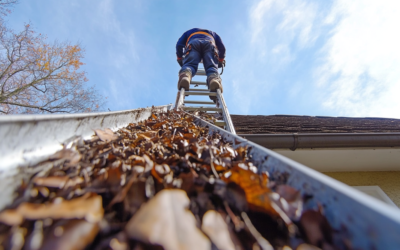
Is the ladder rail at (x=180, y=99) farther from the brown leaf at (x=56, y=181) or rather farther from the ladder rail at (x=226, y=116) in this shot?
the brown leaf at (x=56, y=181)

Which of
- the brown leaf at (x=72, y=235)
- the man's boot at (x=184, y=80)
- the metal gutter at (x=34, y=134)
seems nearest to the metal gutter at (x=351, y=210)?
the brown leaf at (x=72, y=235)

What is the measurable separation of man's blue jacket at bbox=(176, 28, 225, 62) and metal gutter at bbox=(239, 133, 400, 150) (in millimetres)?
4002

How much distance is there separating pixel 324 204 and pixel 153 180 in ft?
1.50

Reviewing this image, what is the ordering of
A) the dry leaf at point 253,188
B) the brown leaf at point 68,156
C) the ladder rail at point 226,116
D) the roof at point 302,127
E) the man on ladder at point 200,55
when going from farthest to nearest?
the man on ladder at point 200,55 < the roof at point 302,127 < the ladder rail at point 226,116 < the brown leaf at point 68,156 < the dry leaf at point 253,188

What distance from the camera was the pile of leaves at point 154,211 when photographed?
0.37m

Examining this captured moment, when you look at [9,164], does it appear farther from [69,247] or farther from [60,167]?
[69,247]

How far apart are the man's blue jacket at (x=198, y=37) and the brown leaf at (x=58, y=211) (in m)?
5.26

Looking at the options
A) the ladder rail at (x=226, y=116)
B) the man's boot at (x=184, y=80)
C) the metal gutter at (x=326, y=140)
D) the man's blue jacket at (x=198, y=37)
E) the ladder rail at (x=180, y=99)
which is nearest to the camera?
the metal gutter at (x=326, y=140)

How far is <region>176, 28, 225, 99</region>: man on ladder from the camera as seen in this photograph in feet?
12.0

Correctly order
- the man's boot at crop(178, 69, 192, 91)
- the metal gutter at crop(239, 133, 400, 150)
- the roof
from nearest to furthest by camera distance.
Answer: the metal gutter at crop(239, 133, 400, 150), the roof, the man's boot at crop(178, 69, 192, 91)

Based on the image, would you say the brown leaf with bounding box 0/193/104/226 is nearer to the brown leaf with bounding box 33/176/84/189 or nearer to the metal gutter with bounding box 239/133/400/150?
the brown leaf with bounding box 33/176/84/189

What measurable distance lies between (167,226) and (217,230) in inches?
4.5

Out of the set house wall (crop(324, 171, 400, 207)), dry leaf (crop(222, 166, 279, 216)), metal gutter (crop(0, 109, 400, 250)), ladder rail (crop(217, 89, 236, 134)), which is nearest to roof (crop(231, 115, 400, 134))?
ladder rail (crop(217, 89, 236, 134))

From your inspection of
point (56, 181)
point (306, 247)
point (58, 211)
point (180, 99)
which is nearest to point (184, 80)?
point (180, 99)
